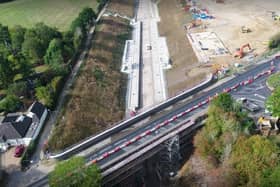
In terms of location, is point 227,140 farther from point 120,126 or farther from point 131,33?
point 131,33

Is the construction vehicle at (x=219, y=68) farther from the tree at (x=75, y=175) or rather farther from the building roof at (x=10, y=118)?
the building roof at (x=10, y=118)

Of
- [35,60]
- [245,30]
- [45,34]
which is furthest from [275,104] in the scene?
[45,34]

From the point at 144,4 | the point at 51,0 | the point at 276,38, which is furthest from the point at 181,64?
the point at 51,0

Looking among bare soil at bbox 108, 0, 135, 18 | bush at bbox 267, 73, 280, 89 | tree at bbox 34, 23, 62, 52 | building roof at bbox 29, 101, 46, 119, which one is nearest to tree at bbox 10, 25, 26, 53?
tree at bbox 34, 23, 62, 52

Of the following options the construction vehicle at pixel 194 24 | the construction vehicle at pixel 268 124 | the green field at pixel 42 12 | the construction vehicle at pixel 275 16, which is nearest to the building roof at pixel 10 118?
the construction vehicle at pixel 268 124

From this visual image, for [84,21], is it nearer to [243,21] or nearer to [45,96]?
[45,96]

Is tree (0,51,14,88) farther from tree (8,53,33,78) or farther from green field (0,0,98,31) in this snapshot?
green field (0,0,98,31)

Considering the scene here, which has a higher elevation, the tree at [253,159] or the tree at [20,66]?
the tree at [20,66]
